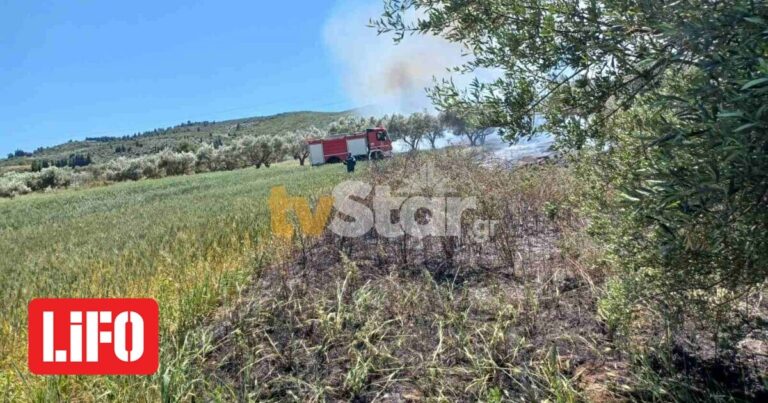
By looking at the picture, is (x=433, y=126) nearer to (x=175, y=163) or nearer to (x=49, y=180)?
(x=175, y=163)

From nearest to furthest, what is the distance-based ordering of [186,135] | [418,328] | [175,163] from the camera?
[418,328]
[175,163]
[186,135]

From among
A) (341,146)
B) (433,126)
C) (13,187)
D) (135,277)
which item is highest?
(433,126)

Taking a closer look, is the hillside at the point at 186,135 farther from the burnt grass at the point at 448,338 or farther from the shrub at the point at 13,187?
the burnt grass at the point at 448,338

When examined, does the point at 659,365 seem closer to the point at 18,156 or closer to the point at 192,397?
the point at 192,397

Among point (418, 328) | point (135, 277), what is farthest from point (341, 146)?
point (418, 328)


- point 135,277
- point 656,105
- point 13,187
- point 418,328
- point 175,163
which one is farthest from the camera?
point 175,163

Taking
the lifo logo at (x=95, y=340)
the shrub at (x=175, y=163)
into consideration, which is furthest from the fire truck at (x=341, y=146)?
the lifo logo at (x=95, y=340)

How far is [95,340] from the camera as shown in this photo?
308 centimetres

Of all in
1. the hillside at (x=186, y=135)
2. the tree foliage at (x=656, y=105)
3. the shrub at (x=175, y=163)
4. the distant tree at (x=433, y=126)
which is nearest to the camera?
the tree foliage at (x=656, y=105)

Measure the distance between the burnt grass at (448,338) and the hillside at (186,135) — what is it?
112267mm

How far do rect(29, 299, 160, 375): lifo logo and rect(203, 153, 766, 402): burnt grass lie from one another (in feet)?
1.55

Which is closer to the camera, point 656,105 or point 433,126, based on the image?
point 656,105

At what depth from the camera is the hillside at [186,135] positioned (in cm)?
11323

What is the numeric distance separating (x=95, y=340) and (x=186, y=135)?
14234cm
